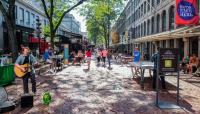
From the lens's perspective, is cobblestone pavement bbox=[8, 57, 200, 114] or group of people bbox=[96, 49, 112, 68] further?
group of people bbox=[96, 49, 112, 68]

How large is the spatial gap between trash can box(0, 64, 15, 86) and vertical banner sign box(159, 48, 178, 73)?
675cm

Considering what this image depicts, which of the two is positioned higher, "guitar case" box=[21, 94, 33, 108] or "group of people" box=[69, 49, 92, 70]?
"group of people" box=[69, 49, 92, 70]

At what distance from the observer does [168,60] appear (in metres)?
8.02

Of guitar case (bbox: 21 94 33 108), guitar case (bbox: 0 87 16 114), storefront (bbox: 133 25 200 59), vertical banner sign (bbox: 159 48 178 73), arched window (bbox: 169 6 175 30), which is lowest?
guitar case (bbox: 21 94 33 108)

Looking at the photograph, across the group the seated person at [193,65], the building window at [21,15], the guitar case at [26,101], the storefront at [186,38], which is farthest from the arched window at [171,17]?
the guitar case at [26,101]

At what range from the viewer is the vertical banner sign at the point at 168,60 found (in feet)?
26.2

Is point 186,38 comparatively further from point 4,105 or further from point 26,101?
point 4,105

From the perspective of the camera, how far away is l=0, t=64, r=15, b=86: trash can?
36.9 feet

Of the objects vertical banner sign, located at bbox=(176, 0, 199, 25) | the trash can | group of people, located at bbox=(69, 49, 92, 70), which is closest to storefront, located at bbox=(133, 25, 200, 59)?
vertical banner sign, located at bbox=(176, 0, 199, 25)

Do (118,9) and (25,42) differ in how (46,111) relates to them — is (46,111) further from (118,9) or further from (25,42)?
(118,9)

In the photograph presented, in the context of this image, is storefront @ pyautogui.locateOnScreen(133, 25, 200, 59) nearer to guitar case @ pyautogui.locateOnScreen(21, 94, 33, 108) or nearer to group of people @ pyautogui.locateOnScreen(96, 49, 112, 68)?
group of people @ pyautogui.locateOnScreen(96, 49, 112, 68)

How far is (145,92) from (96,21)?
52.8 m

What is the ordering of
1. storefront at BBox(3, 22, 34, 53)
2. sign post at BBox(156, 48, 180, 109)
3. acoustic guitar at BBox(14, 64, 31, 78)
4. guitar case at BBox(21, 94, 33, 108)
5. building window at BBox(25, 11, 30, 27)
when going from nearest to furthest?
guitar case at BBox(21, 94, 33, 108) < sign post at BBox(156, 48, 180, 109) < acoustic guitar at BBox(14, 64, 31, 78) < storefront at BBox(3, 22, 34, 53) < building window at BBox(25, 11, 30, 27)

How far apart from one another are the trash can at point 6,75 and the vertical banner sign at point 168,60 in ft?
22.1
